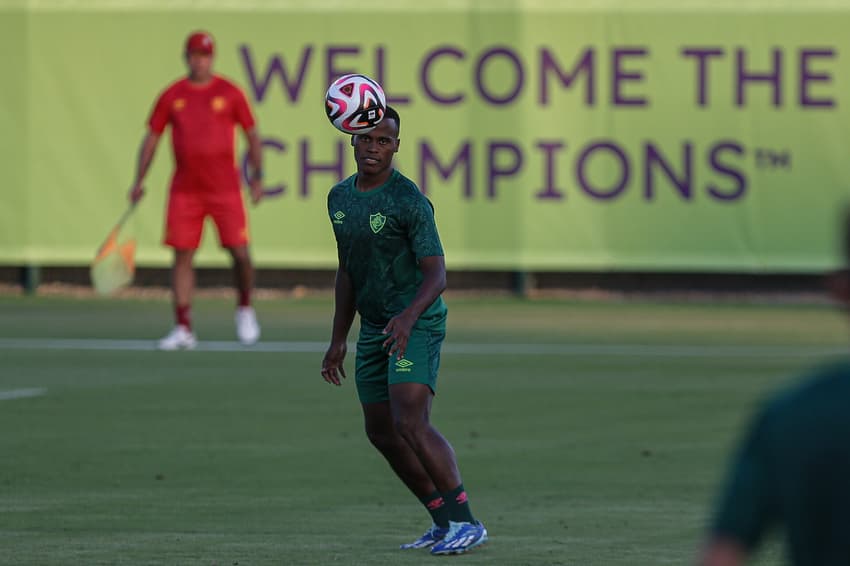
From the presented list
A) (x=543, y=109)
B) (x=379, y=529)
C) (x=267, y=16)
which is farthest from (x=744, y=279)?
(x=379, y=529)

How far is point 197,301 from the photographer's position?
20797 mm

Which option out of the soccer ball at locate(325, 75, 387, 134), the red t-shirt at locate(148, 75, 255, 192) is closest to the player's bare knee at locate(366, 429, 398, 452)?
the soccer ball at locate(325, 75, 387, 134)

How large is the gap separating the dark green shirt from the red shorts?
13.1 metres

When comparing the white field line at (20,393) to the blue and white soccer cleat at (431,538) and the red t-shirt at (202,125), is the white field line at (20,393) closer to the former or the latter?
the red t-shirt at (202,125)

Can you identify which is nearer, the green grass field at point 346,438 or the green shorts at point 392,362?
the green shorts at point 392,362

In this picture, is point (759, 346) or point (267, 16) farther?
point (267, 16)

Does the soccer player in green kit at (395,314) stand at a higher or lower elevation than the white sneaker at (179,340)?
higher

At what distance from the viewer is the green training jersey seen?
726cm

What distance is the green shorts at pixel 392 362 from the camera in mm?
7207

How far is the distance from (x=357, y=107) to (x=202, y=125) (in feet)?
29.4

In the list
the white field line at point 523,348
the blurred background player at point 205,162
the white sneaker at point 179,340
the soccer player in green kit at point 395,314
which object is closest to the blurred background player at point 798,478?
the soccer player in green kit at point 395,314

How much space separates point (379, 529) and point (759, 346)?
8945mm

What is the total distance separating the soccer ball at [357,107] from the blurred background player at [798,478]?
4.35m

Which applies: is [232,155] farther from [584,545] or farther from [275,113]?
[584,545]
